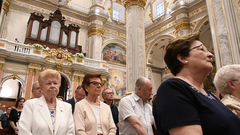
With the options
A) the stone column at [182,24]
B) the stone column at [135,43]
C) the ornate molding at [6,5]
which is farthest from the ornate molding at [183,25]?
the ornate molding at [6,5]

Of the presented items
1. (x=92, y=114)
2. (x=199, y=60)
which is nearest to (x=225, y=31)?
(x=92, y=114)

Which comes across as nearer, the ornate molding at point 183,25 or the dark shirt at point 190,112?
the dark shirt at point 190,112

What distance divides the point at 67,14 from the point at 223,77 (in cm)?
1444

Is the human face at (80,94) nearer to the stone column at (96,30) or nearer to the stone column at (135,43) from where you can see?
the stone column at (135,43)

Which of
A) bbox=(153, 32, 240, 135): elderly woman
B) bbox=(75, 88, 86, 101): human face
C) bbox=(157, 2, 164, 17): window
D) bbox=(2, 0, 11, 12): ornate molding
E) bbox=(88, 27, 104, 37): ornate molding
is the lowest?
bbox=(153, 32, 240, 135): elderly woman

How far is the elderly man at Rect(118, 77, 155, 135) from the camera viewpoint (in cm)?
227

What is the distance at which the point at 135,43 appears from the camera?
244 inches

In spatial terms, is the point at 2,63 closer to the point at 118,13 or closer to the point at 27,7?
the point at 27,7

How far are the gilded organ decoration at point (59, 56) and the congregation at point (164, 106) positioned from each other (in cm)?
851

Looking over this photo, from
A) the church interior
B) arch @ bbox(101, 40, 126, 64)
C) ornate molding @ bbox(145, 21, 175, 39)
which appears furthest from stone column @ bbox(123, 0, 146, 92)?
arch @ bbox(101, 40, 126, 64)

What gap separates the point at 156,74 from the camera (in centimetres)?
1582

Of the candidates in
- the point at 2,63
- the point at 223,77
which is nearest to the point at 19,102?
the point at 223,77

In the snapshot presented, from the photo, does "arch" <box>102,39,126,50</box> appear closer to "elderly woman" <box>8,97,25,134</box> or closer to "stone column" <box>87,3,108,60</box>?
"stone column" <box>87,3,108,60</box>

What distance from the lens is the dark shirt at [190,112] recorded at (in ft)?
2.79
